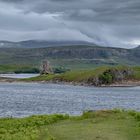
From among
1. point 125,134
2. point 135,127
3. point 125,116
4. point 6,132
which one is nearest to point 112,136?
point 125,134

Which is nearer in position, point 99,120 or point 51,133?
point 51,133

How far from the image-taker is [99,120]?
44812mm

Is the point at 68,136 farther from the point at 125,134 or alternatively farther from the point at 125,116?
the point at 125,116

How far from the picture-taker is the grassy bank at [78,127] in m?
35.1

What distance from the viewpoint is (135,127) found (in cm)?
3959

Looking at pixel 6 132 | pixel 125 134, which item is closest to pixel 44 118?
pixel 6 132

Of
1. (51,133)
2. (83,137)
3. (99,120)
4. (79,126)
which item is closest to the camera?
(83,137)

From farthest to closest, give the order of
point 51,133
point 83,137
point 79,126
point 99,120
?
point 99,120, point 79,126, point 51,133, point 83,137

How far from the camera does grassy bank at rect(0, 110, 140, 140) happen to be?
115 feet

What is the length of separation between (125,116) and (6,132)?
46.2 feet

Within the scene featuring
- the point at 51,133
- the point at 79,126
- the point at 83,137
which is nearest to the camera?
the point at 83,137

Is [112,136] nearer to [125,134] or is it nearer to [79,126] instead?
[125,134]

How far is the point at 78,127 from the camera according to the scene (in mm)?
40500

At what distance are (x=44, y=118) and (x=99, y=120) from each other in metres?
5.79
